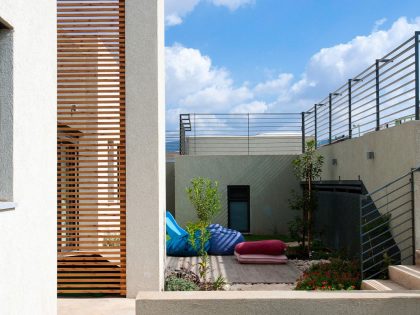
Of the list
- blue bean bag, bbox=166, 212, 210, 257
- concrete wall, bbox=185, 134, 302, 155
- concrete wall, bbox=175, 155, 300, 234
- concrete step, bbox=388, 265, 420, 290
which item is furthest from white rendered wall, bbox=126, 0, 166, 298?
concrete wall, bbox=185, 134, 302, 155

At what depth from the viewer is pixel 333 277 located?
28.2 feet

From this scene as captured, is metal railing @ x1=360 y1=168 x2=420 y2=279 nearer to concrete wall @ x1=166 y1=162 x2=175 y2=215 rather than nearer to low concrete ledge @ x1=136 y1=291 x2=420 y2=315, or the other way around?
low concrete ledge @ x1=136 y1=291 x2=420 y2=315

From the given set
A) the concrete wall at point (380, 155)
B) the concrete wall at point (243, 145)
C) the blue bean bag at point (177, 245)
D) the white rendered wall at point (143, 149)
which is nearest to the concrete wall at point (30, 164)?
the white rendered wall at point (143, 149)

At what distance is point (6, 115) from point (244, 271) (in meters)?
7.46

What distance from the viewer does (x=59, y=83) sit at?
7785 millimetres

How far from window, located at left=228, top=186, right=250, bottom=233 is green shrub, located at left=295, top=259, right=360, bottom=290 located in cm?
719

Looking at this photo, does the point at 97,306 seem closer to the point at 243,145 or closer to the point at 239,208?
the point at 239,208

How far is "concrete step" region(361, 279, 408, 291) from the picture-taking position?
6892 millimetres

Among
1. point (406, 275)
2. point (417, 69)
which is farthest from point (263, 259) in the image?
point (417, 69)

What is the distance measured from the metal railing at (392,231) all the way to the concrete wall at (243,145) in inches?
418

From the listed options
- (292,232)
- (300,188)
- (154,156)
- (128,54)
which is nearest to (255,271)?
(292,232)

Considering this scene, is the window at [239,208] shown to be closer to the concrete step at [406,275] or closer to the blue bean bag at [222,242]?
the blue bean bag at [222,242]

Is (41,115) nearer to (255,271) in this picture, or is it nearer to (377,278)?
(377,278)

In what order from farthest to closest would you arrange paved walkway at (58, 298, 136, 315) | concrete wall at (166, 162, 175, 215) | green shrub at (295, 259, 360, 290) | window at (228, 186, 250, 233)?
1. concrete wall at (166, 162, 175, 215)
2. window at (228, 186, 250, 233)
3. green shrub at (295, 259, 360, 290)
4. paved walkway at (58, 298, 136, 315)
